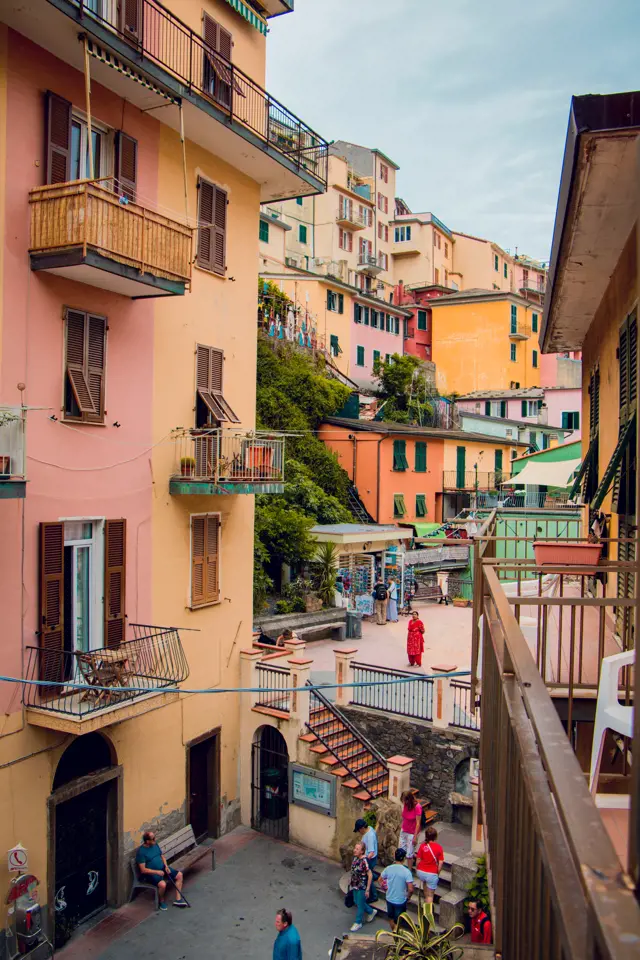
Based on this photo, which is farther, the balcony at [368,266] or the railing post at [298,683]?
the balcony at [368,266]

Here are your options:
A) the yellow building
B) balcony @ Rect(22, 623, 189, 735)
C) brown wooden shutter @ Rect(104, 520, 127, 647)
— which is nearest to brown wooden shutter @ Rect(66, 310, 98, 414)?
brown wooden shutter @ Rect(104, 520, 127, 647)

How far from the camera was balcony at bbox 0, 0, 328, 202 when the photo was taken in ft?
36.3

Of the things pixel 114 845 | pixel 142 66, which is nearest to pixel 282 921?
pixel 114 845

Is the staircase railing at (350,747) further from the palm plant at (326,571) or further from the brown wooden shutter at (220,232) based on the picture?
the brown wooden shutter at (220,232)

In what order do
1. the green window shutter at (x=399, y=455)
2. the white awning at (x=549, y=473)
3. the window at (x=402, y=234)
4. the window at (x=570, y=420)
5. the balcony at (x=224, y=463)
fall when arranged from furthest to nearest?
the window at (x=402, y=234) < the window at (x=570, y=420) < the green window shutter at (x=399, y=455) < the white awning at (x=549, y=473) < the balcony at (x=224, y=463)

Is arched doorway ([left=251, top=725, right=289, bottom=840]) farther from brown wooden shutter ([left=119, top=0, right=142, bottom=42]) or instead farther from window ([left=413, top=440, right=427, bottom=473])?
window ([left=413, top=440, right=427, bottom=473])

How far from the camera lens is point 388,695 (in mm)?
17812

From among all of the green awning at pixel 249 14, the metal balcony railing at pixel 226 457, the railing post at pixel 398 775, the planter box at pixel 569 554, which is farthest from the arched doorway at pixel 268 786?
the green awning at pixel 249 14

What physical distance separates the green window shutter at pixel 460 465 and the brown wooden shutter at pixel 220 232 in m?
25.2

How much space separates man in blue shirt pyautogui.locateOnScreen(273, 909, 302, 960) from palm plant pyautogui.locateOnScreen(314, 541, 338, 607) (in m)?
15.6

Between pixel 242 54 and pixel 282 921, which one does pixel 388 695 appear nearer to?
pixel 282 921

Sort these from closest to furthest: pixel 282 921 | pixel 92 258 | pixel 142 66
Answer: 1. pixel 282 921
2. pixel 92 258
3. pixel 142 66

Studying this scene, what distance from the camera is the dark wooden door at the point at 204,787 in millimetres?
16219

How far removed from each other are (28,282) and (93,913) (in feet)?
34.5
